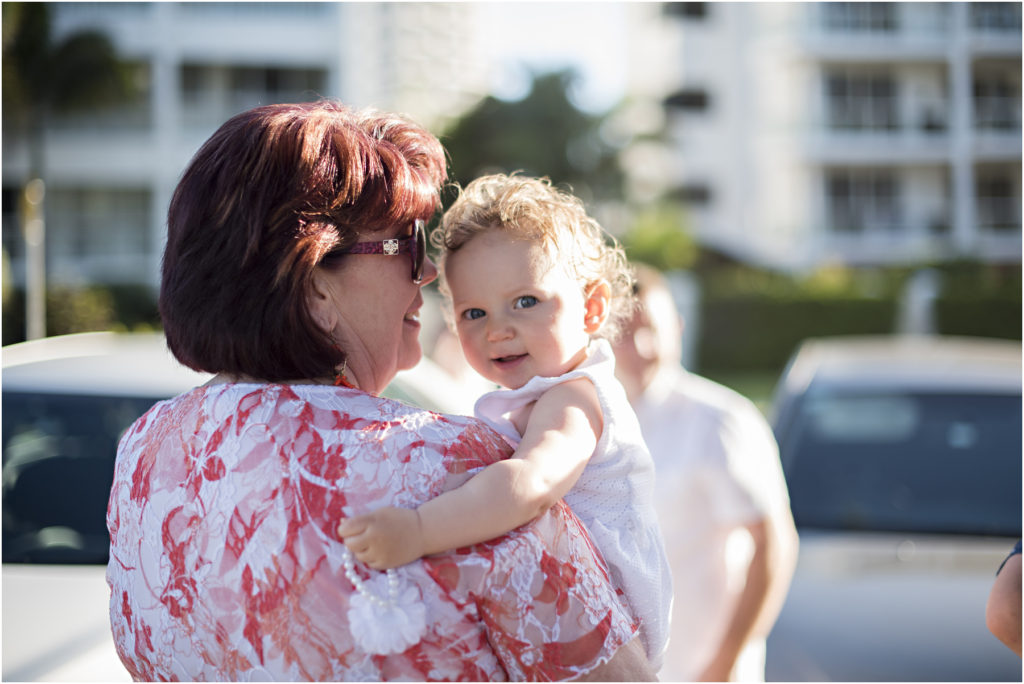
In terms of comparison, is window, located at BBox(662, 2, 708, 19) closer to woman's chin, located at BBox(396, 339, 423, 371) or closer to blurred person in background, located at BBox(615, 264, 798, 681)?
blurred person in background, located at BBox(615, 264, 798, 681)

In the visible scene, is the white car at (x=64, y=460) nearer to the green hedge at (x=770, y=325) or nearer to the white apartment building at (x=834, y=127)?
the green hedge at (x=770, y=325)

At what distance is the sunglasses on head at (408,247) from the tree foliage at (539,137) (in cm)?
2631

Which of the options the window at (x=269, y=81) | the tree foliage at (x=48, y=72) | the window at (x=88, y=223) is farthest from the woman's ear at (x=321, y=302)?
the window at (x=88, y=223)

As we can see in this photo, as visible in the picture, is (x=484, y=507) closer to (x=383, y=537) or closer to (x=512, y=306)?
(x=383, y=537)

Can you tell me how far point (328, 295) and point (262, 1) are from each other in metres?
28.6

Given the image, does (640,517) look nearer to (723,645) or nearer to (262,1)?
(723,645)

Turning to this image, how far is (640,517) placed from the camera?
5.75 ft

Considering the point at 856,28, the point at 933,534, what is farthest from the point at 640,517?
the point at 856,28

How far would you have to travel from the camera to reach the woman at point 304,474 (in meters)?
1.34

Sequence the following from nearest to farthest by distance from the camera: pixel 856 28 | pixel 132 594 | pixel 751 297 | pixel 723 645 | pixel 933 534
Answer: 1. pixel 132 594
2. pixel 723 645
3. pixel 933 534
4. pixel 751 297
5. pixel 856 28

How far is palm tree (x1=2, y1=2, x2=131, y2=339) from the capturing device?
25.2 metres

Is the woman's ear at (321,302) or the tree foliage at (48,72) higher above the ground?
the tree foliage at (48,72)

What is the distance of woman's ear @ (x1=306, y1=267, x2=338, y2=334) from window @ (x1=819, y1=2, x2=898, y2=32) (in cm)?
3687

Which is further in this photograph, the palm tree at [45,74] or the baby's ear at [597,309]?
the palm tree at [45,74]
